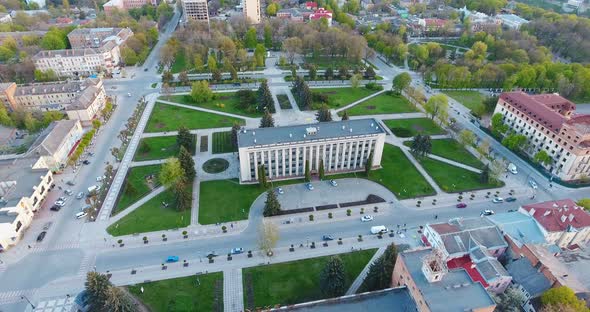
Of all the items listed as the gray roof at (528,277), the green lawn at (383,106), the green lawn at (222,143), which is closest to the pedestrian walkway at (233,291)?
the green lawn at (222,143)

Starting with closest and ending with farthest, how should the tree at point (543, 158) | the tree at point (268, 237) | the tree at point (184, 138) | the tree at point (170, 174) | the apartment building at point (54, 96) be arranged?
the tree at point (268, 237) → the tree at point (170, 174) → the tree at point (543, 158) → the tree at point (184, 138) → the apartment building at point (54, 96)

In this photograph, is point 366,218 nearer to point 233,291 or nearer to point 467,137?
point 233,291

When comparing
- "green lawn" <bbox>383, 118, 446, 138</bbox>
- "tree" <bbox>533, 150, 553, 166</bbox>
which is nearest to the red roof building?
"tree" <bbox>533, 150, 553, 166</bbox>

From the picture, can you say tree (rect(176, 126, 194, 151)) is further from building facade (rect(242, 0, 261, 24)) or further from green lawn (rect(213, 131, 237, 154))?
building facade (rect(242, 0, 261, 24))

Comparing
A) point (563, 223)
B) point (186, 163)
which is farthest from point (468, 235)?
point (186, 163)

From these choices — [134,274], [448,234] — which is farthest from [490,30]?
[134,274]

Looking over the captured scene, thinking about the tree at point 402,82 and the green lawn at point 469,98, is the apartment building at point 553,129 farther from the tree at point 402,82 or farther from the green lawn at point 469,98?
the tree at point 402,82

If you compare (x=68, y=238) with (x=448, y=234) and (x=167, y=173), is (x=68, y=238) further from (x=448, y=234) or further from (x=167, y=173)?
(x=448, y=234)
